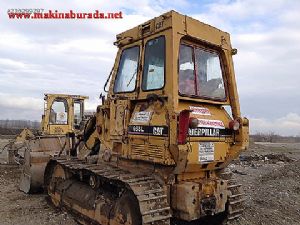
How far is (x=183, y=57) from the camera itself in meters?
5.79

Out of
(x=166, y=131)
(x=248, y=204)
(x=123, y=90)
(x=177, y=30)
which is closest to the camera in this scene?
(x=166, y=131)

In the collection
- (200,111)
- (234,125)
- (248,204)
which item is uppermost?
(200,111)

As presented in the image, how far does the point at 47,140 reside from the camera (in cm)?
990

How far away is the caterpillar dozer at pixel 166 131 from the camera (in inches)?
208

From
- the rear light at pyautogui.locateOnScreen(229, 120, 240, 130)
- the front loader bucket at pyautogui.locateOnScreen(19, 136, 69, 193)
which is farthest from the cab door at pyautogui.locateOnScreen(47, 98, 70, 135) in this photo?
the rear light at pyautogui.locateOnScreen(229, 120, 240, 130)

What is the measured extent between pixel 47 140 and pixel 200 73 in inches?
211

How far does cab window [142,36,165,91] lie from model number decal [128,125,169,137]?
60 cm

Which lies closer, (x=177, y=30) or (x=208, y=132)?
(x=177, y=30)

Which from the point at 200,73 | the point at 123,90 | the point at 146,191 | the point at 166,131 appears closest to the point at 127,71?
the point at 123,90

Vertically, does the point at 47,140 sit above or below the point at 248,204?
above

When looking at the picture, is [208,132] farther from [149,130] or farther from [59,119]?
[59,119]

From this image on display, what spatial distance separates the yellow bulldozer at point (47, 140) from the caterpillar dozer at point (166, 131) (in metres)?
2.18

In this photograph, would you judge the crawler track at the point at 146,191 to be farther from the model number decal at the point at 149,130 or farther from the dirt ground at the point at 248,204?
the dirt ground at the point at 248,204

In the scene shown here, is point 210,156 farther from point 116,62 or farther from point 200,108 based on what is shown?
point 116,62
